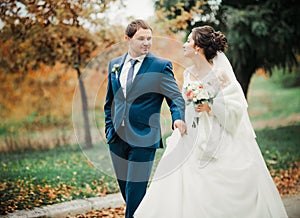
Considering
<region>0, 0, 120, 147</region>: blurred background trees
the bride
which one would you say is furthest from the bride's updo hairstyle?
<region>0, 0, 120, 147</region>: blurred background trees

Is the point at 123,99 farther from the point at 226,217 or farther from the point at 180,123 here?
the point at 226,217

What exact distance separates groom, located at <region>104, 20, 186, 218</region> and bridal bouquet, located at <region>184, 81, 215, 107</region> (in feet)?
0.72

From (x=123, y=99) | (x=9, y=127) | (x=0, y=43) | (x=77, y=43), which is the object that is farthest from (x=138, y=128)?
(x=9, y=127)

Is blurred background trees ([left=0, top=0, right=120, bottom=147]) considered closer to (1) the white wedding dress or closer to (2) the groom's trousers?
(2) the groom's trousers

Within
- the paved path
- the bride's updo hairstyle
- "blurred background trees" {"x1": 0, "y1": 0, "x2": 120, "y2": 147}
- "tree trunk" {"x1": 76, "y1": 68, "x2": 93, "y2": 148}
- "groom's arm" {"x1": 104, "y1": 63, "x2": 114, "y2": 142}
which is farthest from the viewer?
"tree trunk" {"x1": 76, "y1": 68, "x2": 93, "y2": 148}

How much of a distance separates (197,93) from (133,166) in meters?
0.85

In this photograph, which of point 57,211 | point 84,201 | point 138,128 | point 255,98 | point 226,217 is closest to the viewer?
point 226,217

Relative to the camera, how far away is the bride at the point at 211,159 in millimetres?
3443

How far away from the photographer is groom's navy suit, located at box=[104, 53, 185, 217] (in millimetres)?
3621

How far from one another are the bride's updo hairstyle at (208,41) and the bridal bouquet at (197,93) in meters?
0.32

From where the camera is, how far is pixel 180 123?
3.56 metres

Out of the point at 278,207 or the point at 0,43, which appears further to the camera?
the point at 0,43

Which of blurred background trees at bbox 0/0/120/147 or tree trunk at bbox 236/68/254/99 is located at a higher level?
blurred background trees at bbox 0/0/120/147

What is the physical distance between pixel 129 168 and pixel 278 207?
1.27 m
